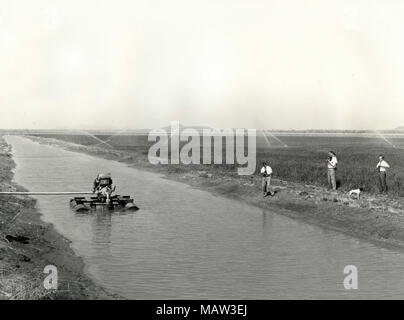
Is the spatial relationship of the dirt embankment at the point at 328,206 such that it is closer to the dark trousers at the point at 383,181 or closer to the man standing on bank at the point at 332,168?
the man standing on bank at the point at 332,168

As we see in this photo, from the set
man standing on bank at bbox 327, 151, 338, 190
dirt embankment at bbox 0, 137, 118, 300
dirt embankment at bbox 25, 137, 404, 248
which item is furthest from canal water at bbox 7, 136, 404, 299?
man standing on bank at bbox 327, 151, 338, 190

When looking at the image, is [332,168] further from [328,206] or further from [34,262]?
[34,262]

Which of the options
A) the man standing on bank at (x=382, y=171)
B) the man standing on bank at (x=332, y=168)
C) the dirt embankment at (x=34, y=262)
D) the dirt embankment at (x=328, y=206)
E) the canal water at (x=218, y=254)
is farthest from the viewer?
the man standing on bank at (x=332, y=168)

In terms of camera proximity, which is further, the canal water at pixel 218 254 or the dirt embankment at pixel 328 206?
the dirt embankment at pixel 328 206

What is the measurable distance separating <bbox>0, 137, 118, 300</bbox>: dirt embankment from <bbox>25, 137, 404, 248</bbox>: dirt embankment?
11797 mm

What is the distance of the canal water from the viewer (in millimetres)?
16594

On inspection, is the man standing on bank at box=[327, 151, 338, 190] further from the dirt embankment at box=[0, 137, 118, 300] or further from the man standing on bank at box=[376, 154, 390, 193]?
the dirt embankment at box=[0, 137, 118, 300]

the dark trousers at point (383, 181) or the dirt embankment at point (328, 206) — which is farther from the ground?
the dark trousers at point (383, 181)

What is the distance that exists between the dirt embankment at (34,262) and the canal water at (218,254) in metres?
0.61

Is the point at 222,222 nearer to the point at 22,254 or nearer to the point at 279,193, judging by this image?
the point at 279,193

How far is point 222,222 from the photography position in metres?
28.2

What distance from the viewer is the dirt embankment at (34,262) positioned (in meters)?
14.1

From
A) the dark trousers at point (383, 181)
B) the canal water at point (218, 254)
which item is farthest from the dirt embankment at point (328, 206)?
the dark trousers at point (383, 181)
